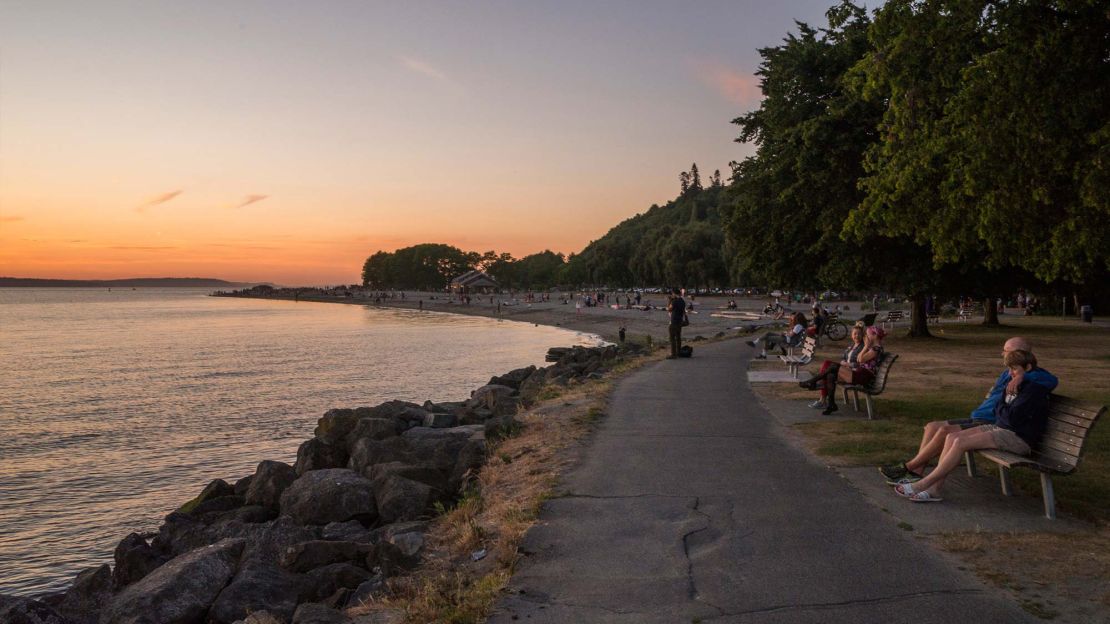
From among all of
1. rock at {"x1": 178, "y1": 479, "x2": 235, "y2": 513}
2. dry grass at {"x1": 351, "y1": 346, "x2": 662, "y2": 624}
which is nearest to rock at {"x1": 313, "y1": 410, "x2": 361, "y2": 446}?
rock at {"x1": 178, "y1": 479, "x2": 235, "y2": 513}

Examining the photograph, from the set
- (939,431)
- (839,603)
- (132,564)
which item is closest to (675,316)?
(939,431)

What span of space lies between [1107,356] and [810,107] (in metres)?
11.5

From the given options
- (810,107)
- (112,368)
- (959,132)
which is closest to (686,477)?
(959,132)

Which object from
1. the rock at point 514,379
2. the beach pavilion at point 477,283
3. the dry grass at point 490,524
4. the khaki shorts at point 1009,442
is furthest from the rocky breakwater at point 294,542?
the beach pavilion at point 477,283

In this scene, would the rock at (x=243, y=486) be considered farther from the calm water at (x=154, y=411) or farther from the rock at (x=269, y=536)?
the rock at (x=269, y=536)

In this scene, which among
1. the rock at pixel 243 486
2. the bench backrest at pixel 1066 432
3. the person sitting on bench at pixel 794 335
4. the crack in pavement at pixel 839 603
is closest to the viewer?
the crack in pavement at pixel 839 603

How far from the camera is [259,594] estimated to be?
6.75 metres

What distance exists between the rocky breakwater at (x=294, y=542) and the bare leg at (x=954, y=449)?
4745 mm

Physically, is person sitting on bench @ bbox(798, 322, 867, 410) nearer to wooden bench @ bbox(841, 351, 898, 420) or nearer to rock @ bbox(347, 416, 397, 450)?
wooden bench @ bbox(841, 351, 898, 420)

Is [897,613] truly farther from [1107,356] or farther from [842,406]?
[1107,356]

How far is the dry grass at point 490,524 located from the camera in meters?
4.95

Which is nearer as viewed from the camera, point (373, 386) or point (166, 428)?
point (166, 428)

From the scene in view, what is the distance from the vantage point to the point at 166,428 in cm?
2103

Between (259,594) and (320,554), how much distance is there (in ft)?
2.79
